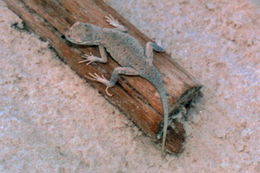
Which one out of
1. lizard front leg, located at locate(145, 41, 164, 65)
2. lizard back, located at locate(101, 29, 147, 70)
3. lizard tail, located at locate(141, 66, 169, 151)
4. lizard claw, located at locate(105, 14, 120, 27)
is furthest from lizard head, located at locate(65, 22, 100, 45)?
lizard tail, located at locate(141, 66, 169, 151)

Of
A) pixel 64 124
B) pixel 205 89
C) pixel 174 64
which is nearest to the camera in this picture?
pixel 64 124

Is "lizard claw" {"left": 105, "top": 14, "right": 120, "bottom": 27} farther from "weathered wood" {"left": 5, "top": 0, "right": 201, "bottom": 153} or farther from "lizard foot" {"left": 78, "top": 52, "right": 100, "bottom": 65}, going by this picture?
"lizard foot" {"left": 78, "top": 52, "right": 100, "bottom": 65}

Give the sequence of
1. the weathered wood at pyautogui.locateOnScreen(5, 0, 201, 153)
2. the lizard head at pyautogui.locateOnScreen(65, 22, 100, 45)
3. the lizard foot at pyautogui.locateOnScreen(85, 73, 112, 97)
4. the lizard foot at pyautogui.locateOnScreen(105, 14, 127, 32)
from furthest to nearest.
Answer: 1. the lizard foot at pyautogui.locateOnScreen(105, 14, 127, 32)
2. the lizard head at pyautogui.locateOnScreen(65, 22, 100, 45)
3. the lizard foot at pyautogui.locateOnScreen(85, 73, 112, 97)
4. the weathered wood at pyautogui.locateOnScreen(5, 0, 201, 153)

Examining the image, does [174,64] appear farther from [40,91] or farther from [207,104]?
[40,91]

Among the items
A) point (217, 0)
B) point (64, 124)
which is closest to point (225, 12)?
point (217, 0)

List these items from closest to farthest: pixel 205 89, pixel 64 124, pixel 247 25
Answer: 1. pixel 64 124
2. pixel 205 89
3. pixel 247 25

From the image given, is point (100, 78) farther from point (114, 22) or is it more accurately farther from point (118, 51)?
point (114, 22)
